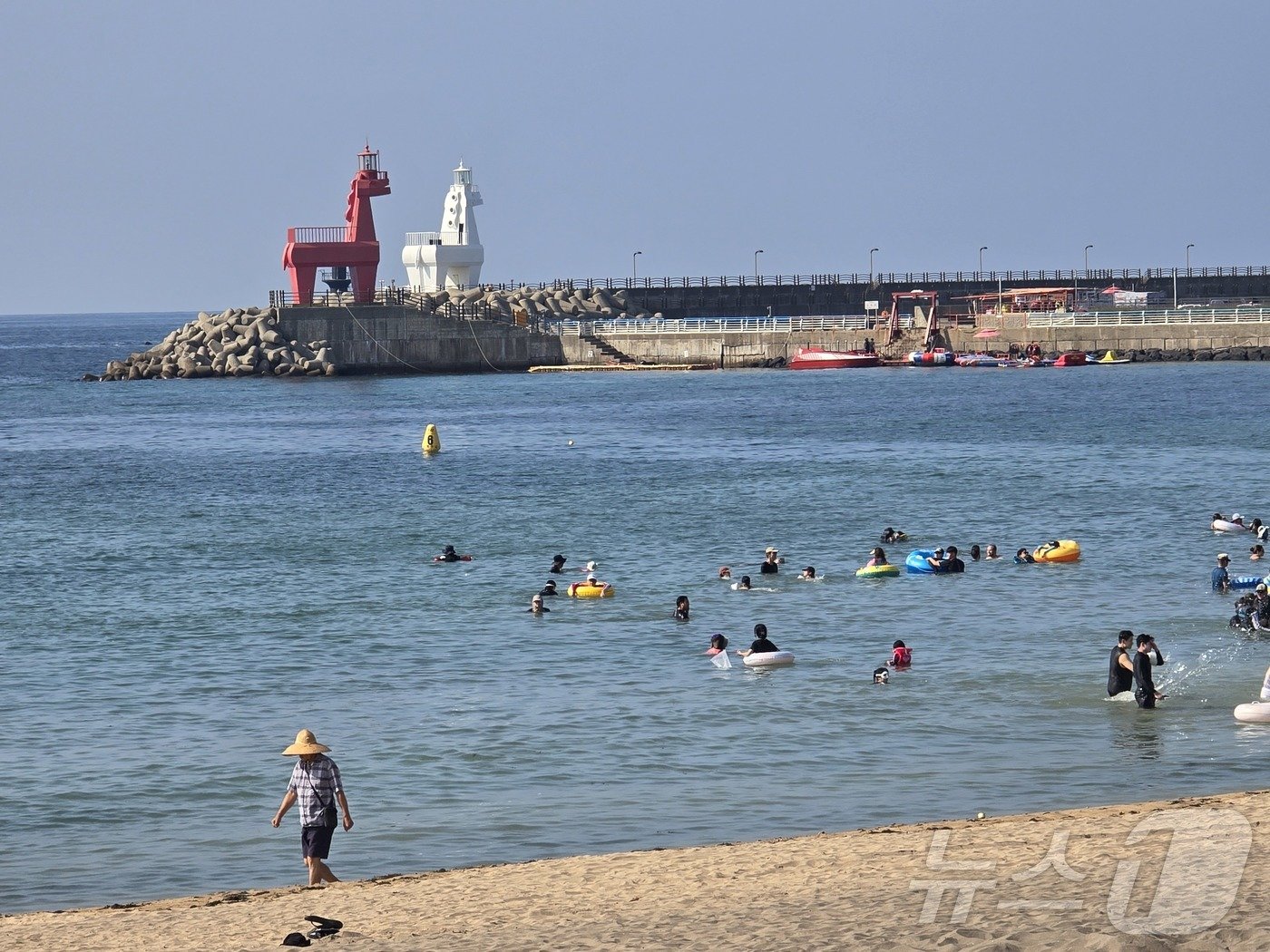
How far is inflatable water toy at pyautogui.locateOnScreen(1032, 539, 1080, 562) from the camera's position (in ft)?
106

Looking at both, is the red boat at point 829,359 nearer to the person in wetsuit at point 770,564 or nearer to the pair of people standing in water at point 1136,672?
the person in wetsuit at point 770,564

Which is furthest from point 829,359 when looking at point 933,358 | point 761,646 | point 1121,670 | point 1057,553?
point 1121,670

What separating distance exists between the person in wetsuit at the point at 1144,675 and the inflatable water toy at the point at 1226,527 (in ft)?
52.6

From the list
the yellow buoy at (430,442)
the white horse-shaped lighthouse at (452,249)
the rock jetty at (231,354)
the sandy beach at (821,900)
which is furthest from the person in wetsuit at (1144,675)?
the white horse-shaped lighthouse at (452,249)

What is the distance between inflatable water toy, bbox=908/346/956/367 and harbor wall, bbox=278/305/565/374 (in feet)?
76.2

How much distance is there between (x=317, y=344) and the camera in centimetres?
9519

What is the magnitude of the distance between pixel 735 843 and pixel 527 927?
3.64 metres

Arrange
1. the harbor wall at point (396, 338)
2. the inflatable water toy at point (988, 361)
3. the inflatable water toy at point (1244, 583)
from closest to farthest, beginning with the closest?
the inflatable water toy at point (1244, 583), the inflatable water toy at point (988, 361), the harbor wall at point (396, 338)

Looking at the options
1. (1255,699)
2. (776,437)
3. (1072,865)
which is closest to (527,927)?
(1072,865)

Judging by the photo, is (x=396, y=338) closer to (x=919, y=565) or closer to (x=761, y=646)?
(x=919, y=565)

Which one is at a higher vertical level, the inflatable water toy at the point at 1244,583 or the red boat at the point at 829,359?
the red boat at the point at 829,359

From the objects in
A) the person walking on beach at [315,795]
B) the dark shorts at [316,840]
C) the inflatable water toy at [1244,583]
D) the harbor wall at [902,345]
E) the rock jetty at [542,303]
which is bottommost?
the inflatable water toy at [1244,583]

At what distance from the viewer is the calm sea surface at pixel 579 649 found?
1700 cm

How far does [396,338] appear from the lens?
95438 mm
